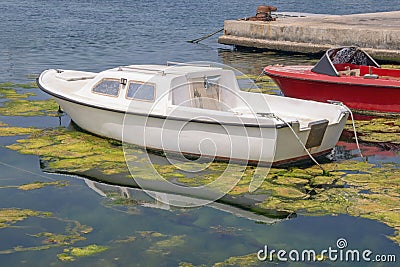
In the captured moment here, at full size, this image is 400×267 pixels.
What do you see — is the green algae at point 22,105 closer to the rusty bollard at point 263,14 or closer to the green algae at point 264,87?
the green algae at point 264,87

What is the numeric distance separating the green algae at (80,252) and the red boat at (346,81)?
8.55 m

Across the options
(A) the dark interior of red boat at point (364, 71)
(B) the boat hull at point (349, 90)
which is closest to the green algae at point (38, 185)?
(B) the boat hull at point (349, 90)

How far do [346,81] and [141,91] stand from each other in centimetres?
554

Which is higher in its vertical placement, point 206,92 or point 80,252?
point 206,92

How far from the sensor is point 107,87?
1153 centimetres

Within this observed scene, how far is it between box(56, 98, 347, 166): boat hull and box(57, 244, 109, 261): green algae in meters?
3.29

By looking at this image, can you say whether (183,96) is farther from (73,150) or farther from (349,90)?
(349,90)

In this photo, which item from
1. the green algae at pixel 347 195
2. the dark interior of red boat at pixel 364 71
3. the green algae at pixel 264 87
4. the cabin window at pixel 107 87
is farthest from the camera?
the green algae at pixel 264 87

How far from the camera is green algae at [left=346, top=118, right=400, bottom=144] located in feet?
41.1

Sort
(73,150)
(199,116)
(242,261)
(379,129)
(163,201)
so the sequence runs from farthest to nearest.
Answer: (379,129) → (73,150) → (199,116) → (163,201) → (242,261)

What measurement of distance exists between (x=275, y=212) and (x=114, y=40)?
73.2 ft

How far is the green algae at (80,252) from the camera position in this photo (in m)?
7.35

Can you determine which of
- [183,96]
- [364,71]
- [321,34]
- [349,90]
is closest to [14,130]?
[183,96]

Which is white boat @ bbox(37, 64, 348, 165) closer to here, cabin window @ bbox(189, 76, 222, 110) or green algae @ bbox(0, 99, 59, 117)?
cabin window @ bbox(189, 76, 222, 110)
